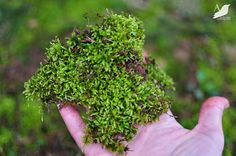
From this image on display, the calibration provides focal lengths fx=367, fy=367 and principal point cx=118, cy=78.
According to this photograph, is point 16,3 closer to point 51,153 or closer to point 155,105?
point 51,153

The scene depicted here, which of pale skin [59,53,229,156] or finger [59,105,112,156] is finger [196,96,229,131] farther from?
finger [59,105,112,156]

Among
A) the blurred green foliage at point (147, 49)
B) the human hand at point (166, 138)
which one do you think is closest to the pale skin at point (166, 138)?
the human hand at point (166, 138)

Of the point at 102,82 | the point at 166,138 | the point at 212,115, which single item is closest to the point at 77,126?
the point at 102,82

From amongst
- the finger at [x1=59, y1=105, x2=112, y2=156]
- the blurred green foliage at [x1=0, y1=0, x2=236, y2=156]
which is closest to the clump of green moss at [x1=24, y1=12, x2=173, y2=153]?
the finger at [x1=59, y1=105, x2=112, y2=156]

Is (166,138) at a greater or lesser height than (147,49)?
lesser

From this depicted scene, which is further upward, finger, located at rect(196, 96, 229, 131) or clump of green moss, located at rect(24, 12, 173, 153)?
clump of green moss, located at rect(24, 12, 173, 153)

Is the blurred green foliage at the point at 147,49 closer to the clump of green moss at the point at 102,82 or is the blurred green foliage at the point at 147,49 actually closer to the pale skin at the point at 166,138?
the pale skin at the point at 166,138

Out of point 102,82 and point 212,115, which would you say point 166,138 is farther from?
point 102,82
